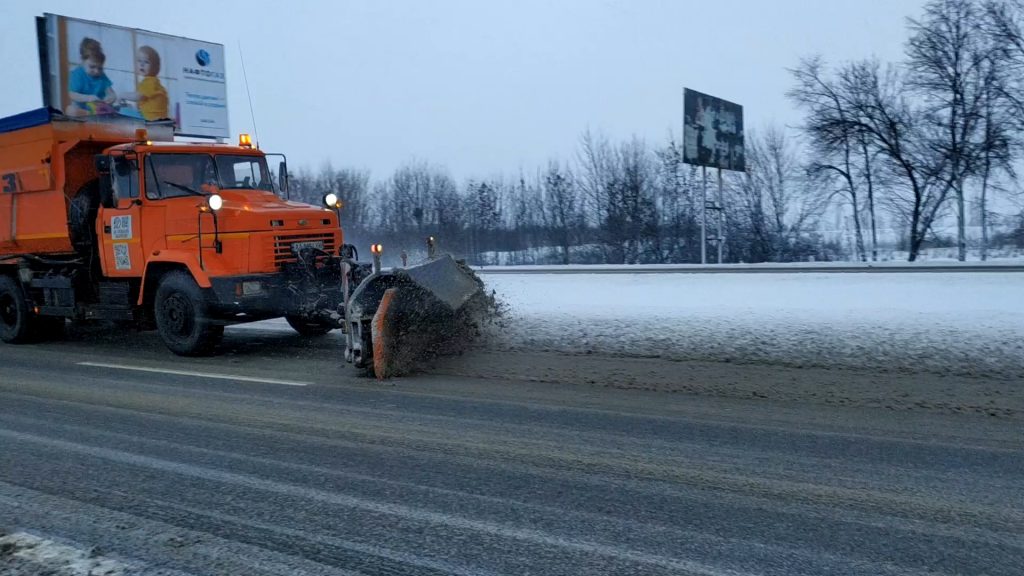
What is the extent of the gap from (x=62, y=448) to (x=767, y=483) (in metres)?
5.19

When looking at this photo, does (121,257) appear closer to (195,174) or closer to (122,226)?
(122,226)

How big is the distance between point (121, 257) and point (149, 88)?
13.8 m

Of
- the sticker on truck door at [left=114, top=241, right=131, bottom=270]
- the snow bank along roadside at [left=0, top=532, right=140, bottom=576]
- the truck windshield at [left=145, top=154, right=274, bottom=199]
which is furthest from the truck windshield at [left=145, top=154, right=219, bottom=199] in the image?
the snow bank along roadside at [left=0, top=532, right=140, bottom=576]

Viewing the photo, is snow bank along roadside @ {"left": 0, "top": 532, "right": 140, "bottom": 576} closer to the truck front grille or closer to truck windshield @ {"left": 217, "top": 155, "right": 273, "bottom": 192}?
the truck front grille

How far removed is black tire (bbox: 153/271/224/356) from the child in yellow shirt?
544 inches

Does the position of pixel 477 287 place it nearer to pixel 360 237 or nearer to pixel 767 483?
pixel 767 483

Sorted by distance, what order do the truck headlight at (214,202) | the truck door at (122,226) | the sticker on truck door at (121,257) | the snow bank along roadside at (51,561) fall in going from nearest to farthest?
the snow bank along roadside at (51,561), the truck headlight at (214,202), the truck door at (122,226), the sticker on truck door at (121,257)

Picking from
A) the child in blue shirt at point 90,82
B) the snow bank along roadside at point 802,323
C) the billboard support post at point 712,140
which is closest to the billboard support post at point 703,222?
the billboard support post at point 712,140

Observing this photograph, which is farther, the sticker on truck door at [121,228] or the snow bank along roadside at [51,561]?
the sticker on truck door at [121,228]

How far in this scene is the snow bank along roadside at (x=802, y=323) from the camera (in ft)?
30.7

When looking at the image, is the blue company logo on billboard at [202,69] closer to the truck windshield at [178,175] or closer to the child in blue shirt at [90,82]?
the child in blue shirt at [90,82]

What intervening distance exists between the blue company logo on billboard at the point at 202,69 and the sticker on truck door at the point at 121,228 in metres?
14.5

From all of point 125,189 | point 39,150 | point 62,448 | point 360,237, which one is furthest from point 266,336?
point 360,237

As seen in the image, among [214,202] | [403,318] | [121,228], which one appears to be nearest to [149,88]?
[121,228]
